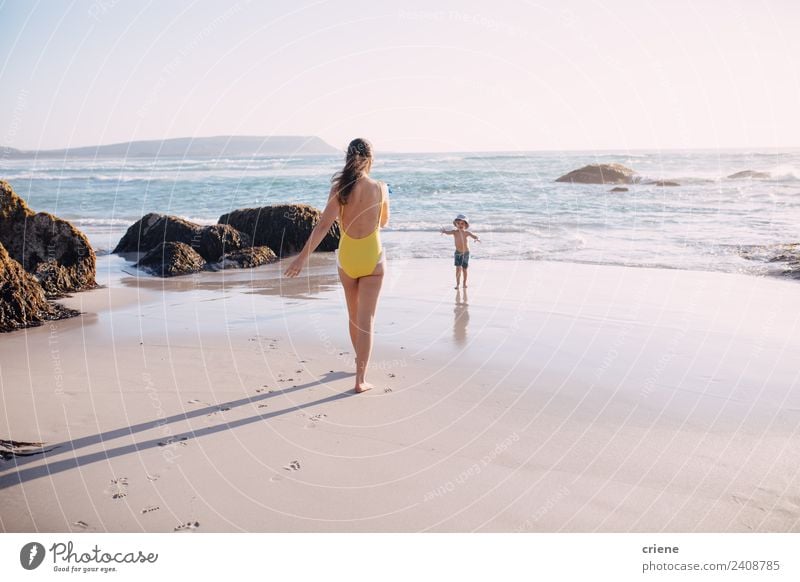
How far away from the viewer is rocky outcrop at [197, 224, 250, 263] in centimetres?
1421

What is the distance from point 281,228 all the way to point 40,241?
5.95 meters

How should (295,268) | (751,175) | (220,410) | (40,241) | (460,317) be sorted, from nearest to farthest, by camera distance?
1. (220,410)
2. (295,268)
3. (460,317)
4. (40,241)
5. (751,175)

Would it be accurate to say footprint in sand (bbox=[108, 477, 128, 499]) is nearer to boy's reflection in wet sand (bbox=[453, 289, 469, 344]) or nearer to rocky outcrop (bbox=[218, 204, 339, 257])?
boy's reflection in wet sand (bbox=[453, 289, 469, 344])

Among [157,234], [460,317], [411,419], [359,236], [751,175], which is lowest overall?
[411,419]

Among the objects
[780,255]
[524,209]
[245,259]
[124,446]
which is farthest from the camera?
[524,209]

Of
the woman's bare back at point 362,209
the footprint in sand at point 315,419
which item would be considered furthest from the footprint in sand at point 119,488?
the woman's bare back at point 362,209

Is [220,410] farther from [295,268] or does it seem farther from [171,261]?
[171,261]

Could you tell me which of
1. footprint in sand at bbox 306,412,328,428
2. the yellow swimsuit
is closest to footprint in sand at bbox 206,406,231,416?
footprint in sand at bbox 306,412,328,428

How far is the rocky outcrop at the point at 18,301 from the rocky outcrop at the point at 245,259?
5186mm

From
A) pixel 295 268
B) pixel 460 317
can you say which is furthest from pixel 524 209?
pixel 295 268

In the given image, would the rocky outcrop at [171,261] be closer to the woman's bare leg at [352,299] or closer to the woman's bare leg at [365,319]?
the woman's bare leg at [352,299]

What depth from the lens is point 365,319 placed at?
229 inches

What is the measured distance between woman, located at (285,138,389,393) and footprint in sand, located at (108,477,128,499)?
6.78 feet
